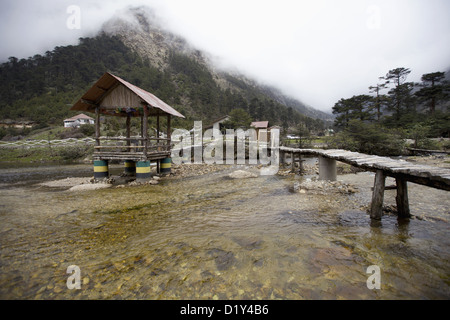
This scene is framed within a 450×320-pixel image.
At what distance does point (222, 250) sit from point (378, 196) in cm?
477

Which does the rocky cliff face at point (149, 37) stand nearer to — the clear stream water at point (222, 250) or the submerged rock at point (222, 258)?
the clear stream water at point (222, 250)

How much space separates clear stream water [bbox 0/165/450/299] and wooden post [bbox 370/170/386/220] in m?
0.26

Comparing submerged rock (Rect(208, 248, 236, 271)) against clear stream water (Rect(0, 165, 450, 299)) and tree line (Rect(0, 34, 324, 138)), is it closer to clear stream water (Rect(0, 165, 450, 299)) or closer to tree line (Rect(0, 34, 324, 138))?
clear stream water (Rect(0, 165, 450, 299))

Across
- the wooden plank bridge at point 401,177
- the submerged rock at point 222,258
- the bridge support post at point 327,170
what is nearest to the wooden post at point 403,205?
the wooden plank bridge at point 401,177

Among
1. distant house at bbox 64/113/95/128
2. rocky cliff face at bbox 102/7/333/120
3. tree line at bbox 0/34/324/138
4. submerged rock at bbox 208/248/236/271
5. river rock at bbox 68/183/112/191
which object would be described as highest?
rocky cliff face at bbox 102/7/333/120

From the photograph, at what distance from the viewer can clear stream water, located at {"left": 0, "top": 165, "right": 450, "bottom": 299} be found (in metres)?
2.89

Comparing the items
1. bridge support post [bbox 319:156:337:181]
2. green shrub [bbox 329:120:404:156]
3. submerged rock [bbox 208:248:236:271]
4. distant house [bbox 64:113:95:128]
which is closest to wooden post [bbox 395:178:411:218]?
bridge support post [bbox 319:156:337:181]

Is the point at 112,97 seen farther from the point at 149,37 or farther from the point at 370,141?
the point at 149,37

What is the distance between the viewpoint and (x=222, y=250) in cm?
406

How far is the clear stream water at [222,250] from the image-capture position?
289 cm

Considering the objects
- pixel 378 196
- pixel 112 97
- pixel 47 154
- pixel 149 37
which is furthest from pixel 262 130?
pixel 149 37

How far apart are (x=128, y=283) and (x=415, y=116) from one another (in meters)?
55.0
